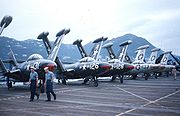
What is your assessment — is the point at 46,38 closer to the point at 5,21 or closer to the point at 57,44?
the point at 57,44

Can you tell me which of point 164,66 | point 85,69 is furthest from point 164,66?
point 85,69

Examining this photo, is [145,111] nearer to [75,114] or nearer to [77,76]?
Answer: [75,114]

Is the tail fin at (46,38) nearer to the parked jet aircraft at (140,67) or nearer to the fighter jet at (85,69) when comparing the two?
the fighter jet at (85,69)

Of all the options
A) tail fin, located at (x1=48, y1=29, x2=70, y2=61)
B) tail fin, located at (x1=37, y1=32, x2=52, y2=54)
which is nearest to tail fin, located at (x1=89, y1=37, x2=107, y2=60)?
tail fin, located at (x1=48, y1=29, x2=70, y2=61)

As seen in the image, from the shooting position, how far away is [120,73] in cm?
3119

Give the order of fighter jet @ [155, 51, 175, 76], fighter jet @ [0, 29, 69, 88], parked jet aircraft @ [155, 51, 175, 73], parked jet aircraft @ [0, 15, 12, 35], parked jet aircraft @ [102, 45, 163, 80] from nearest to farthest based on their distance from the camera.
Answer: fighter jet @ [0, 29, 69, 88] < parked jet aircraft @ [0, 15, 12, 35] < parked jet aircraft @ [102, 45, 163, 80] < fighter jet @ [155, 51, 175, 76] < parked jet aircraft @ [155, 51, 175, 73]

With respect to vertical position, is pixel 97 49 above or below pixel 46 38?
below

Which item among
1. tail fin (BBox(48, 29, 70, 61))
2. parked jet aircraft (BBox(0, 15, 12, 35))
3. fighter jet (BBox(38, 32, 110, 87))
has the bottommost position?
fighter jet (BBox(38, 32, 110, 87))

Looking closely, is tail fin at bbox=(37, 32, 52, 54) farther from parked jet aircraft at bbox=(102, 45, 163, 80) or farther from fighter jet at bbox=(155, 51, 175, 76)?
fighter jet at bbox=(155, 51, 175, 76)

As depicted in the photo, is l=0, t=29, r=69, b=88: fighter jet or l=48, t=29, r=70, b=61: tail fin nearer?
l=0, t=29, r=69, b=88: fighter jet

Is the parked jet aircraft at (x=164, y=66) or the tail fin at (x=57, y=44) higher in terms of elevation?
the tail fin at (x=57, y=44)

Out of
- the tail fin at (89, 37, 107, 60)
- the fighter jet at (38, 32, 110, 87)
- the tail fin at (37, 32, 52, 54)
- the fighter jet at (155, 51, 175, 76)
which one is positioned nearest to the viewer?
the fighter jet at (38, 32, 110, 87)

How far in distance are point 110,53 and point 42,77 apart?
19452 mm

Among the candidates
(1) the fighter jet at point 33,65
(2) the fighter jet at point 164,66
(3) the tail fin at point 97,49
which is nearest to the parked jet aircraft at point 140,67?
(2) the fighter jet at point 164,66
